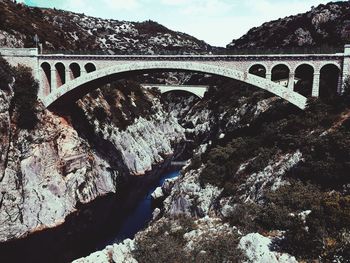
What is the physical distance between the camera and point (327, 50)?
33.8 meters

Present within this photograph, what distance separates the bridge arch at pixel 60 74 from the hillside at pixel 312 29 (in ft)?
175

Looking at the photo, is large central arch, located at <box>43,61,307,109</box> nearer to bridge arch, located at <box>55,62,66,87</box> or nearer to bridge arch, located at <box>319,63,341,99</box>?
bridge arch, located at <box>55,62,66,87</box>

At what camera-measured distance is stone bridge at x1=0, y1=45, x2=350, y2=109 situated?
3422 cm

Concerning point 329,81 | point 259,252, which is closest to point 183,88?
point 329,81

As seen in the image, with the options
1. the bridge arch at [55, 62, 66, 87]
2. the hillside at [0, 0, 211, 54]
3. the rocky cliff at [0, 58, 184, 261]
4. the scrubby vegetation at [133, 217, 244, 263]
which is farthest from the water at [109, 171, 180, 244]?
the hillside at [0, 0, 211, 54]

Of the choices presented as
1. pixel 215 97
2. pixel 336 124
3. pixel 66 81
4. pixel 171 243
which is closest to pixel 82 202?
pixel 66 81

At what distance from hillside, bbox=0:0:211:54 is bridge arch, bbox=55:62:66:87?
5.98 metres

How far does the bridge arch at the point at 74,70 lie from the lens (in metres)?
46.5

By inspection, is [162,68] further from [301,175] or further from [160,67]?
[301,175]

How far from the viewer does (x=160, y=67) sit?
4097 centimetres

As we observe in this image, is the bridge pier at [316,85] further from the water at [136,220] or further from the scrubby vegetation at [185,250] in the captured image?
the water at [136,220]

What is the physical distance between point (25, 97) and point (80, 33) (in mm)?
80550

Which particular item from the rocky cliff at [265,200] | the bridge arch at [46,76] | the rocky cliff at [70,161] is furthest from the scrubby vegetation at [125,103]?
the rocky cliff at [265,200]

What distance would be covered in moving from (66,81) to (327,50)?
31.8 m
